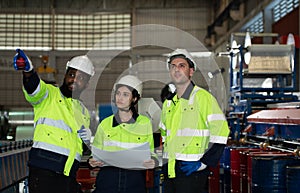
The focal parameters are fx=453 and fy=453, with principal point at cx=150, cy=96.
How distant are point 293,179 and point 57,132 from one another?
2.13 meters

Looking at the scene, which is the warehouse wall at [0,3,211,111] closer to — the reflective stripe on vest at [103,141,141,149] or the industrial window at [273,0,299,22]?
the industrial window at [273,0,299,22]

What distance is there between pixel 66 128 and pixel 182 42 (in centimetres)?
1367

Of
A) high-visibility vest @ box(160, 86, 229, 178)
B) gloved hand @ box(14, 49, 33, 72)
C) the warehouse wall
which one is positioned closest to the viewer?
gloved hand @ box(14, 49, 33, 72)

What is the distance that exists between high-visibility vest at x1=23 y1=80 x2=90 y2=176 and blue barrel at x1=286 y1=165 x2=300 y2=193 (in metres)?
1.94

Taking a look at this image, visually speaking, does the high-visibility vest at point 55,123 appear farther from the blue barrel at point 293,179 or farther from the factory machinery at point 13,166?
the blue barrel at point 293,179

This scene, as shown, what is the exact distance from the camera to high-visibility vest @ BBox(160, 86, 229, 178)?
9.87 feet

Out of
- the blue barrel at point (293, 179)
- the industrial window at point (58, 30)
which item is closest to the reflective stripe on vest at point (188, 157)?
the blue barrel at point (293, 179)

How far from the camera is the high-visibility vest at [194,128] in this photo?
3010 mm

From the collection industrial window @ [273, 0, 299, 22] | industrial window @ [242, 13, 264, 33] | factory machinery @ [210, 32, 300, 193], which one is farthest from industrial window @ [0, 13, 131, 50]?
factory machinery @ [210, 32, 300, 193]

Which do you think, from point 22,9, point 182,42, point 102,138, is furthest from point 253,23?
point 102,138

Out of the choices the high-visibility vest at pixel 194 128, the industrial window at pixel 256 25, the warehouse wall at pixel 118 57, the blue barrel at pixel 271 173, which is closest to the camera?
the high-visibility vest at pixel 194 128

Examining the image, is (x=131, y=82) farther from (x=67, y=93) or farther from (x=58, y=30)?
(x=58, y=30)

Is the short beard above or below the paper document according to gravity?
above

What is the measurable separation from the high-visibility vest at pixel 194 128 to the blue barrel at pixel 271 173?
4.57 feet
